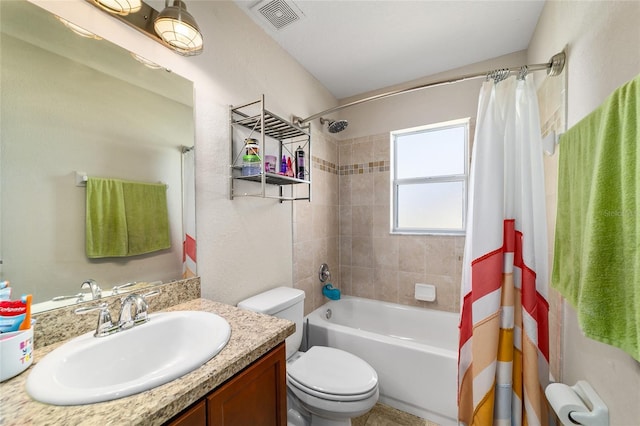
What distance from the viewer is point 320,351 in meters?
1.52

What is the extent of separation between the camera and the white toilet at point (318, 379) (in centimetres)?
117

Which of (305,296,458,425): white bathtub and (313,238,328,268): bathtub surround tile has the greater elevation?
(313,238,328,268): bathtub surround tile

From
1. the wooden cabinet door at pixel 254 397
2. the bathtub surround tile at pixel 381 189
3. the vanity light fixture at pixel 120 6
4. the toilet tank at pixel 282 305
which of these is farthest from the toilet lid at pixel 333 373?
the vanity light fixture at pixel 120 6

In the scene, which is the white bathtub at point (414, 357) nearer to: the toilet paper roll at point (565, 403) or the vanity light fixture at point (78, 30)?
the toilet paper roll at point (565, 403)

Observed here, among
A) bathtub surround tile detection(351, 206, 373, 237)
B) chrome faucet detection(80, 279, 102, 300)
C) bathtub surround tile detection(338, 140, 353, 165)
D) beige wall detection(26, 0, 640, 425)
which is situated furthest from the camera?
bathtub surround tile detection(338, 140, 353, 165)

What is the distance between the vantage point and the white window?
216cm

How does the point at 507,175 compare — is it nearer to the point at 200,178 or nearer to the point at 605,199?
the point at 605,199

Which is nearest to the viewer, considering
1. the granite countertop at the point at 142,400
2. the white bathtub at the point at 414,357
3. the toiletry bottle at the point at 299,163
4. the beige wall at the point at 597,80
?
the granite countertop at the point at 142,400

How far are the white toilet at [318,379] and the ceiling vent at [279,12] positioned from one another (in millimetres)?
1688

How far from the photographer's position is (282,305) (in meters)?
1.41

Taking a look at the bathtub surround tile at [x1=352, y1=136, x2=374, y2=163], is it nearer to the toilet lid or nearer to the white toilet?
the white toilet

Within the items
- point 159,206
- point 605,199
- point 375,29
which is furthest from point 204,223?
point 375,29

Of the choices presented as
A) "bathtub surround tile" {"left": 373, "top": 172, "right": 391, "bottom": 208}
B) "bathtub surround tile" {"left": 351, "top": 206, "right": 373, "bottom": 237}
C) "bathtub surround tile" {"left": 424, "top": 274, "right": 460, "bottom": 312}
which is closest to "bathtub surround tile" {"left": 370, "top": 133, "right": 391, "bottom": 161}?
"bathtub surround tile" {"left": 373, "top": 172, "right": 391, "bottom": 208}

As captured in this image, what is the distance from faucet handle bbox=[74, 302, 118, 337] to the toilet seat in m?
0.88
